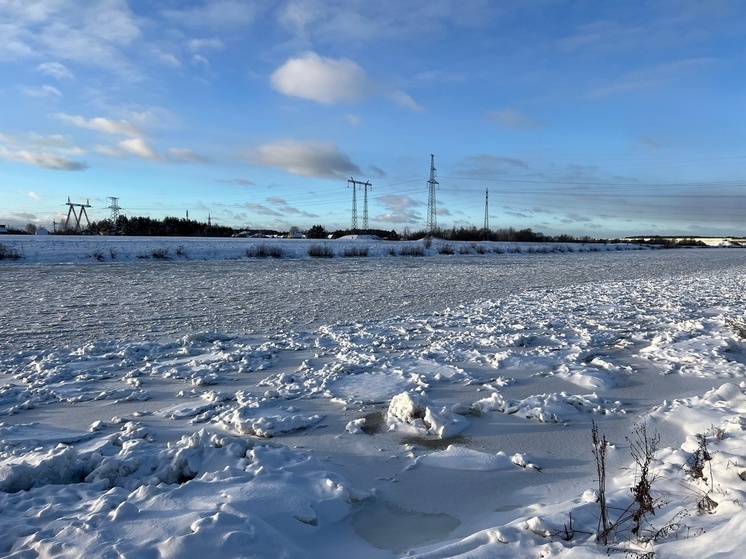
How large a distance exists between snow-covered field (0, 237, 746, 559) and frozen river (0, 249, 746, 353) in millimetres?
162

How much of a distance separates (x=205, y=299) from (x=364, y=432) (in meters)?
9.53

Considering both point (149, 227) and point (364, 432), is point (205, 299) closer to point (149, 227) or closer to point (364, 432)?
point (364, 432)

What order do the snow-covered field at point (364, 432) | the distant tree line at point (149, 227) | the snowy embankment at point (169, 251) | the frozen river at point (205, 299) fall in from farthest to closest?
the distant tree line at point (149, 227) < the snowy embankment at point (169, 251) < the frozen river at point (205, 299) < the snow-covered field at point (364, 432)

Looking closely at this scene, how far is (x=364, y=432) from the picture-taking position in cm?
511

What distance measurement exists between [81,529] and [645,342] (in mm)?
8609

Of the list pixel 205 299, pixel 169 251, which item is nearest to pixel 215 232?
pixel 169 251

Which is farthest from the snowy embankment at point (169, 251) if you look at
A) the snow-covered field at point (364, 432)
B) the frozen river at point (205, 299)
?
the snow-covered field at point (364, 432)

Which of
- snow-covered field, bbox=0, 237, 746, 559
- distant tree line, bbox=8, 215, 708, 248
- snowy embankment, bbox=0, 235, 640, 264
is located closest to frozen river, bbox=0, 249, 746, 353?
snow-covered field, bbox=0, 237, 746, 559

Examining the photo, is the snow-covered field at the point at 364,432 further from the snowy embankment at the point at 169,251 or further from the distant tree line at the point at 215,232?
the distant tree line at the point at 215,232

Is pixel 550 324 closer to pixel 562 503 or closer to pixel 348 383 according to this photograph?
pixel 348 383

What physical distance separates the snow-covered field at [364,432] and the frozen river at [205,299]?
162 mm

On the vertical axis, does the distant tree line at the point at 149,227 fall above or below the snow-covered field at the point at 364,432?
above

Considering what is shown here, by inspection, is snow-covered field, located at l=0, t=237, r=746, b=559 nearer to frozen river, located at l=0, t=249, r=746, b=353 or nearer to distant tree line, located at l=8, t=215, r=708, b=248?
frozen river, located at l=0, t=249, r=746, b=353

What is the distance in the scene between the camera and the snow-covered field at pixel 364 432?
315 cm
